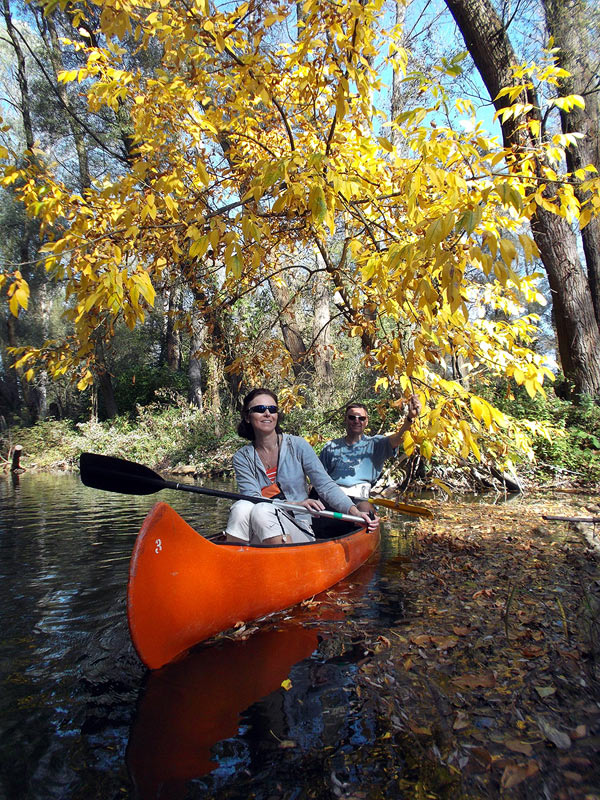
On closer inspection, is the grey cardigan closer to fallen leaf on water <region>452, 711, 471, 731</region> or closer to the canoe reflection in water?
the canoe reflection in water

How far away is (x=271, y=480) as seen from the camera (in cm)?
410

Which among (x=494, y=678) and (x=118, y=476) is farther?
(x=118, y=476)

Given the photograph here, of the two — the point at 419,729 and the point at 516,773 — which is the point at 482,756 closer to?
the point at 516,773

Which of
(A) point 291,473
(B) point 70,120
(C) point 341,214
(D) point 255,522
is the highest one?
(B) point 70,120

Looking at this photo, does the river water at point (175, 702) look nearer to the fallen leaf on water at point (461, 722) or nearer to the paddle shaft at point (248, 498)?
the fallen leaf on water at point (461, 722)

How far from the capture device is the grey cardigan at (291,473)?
404 cm

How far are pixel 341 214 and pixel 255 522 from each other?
378cm

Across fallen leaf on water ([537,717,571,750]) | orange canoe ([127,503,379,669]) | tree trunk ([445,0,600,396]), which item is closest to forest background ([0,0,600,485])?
tree trunk ([445,0,600,396])

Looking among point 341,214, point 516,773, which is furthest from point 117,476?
point 341,214

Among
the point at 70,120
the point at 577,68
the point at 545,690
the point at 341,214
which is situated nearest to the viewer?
the point at 545,690

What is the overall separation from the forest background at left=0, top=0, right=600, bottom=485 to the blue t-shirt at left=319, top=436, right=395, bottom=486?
45 cm

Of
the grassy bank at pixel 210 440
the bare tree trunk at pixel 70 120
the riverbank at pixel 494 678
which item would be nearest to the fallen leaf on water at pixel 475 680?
the riverbank at pixel 494 678

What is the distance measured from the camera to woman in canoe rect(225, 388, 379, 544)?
12.3 feet

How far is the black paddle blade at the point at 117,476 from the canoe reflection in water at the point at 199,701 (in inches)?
42.7
